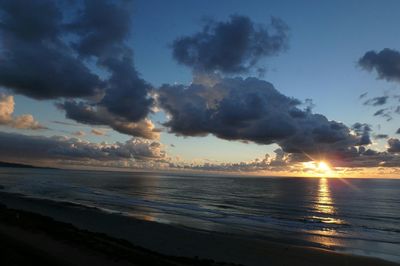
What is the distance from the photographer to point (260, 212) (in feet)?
160

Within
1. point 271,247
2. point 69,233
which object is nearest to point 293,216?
point 271,247

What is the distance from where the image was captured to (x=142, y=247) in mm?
22328

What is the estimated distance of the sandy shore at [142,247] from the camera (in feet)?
58.2

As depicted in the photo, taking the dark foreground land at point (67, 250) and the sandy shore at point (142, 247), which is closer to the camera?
the dark foreground land at point (67, 250)

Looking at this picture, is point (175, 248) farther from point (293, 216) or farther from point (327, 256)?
point (293, 216)

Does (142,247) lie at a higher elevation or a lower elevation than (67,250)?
lower

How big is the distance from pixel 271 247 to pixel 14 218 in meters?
19.6

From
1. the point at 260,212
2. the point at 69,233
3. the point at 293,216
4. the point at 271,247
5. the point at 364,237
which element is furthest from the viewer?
the point at 260,212

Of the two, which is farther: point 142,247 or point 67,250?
point 142,247

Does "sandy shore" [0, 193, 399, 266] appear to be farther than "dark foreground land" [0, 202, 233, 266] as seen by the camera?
Yes

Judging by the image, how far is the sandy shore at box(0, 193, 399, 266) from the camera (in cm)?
1775

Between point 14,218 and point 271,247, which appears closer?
point 271,247

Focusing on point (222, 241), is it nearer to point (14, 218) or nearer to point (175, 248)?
point (175, 248)

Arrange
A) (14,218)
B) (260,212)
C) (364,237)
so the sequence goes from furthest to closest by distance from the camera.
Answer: (260,212) < (364,237) < (14,218)
